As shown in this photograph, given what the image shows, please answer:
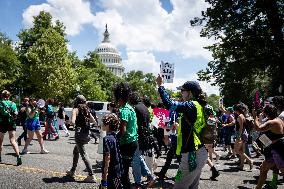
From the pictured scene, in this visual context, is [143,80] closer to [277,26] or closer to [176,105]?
[277,26]

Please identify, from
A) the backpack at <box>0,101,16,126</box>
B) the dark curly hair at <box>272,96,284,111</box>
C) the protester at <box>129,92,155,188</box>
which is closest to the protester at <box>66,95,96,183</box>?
the protester at <box>129,92,155,188</box>

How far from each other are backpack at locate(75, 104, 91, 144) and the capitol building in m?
151

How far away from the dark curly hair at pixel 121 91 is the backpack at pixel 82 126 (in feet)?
6.65

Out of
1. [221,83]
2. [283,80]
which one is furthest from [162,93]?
[221,83]

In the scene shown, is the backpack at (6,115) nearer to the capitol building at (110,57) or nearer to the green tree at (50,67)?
the green tree at (50,67)

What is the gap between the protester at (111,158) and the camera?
203 inches

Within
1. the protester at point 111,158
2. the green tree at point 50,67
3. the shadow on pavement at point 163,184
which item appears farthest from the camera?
the green tree at point 50,67

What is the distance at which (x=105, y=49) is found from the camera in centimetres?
16575

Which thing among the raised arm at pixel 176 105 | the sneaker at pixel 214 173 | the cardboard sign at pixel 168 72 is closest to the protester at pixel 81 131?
the cardboard sign at pixel 168 72

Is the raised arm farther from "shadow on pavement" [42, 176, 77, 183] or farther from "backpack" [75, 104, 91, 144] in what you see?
"shadow on pavement" [42, 176, 77, 183]

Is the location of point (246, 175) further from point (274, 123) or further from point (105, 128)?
point (105, 128)

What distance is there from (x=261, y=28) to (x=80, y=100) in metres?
19.5

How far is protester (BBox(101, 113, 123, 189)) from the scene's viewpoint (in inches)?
203

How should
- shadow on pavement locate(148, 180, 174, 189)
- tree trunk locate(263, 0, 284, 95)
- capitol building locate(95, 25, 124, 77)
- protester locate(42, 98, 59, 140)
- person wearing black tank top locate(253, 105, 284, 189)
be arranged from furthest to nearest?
capitol building locate(95, 25, 124, 77) → tree trunk locate(263, 0, 284, 95) → protester locate(42, 98, 59, 140) → shadow on pavement locate(148, 180, 174, 189) → person wearing black tank top locate(253, 105, 284, 189)
